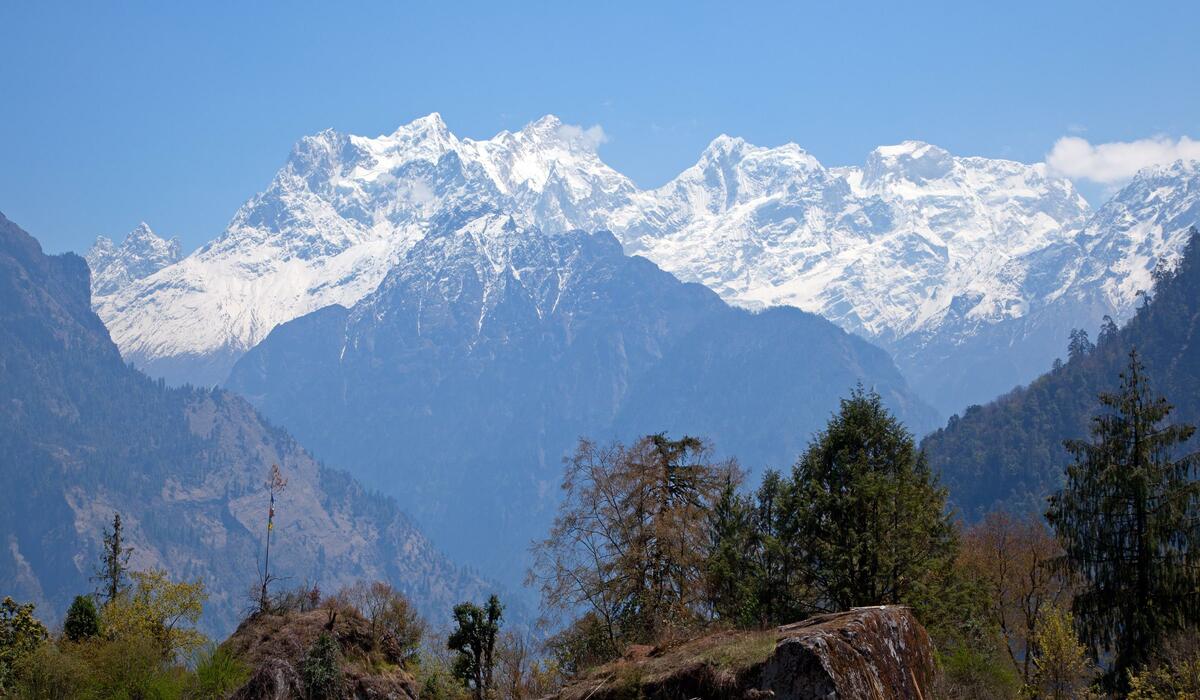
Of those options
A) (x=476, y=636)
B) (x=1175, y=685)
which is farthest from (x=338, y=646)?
(x=1175, y=685)

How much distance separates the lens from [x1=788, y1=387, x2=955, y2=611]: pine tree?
43375mm

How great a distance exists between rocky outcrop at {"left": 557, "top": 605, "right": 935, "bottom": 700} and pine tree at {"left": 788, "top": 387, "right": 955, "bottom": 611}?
10498 mm

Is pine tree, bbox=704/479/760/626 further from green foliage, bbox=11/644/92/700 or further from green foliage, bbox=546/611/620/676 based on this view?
green foliage, bbox=11/644/92/700

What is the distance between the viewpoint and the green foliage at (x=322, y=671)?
1720 inches

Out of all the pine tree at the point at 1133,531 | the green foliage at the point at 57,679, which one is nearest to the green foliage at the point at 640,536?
the pine tree at the point at 1133,531

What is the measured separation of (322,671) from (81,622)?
2604 centimetres

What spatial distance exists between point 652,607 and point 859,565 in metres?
12.4

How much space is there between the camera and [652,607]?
53062 mm

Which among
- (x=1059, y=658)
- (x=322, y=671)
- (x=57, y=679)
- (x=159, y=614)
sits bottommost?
(x=1059, y=658)

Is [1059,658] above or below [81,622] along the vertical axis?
below

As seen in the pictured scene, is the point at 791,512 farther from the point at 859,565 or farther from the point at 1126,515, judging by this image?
the point at 1126,515

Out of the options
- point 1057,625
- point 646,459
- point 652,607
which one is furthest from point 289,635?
point 1057,625

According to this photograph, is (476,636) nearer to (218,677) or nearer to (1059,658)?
(218,677)

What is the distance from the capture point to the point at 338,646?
4678 centimetres
